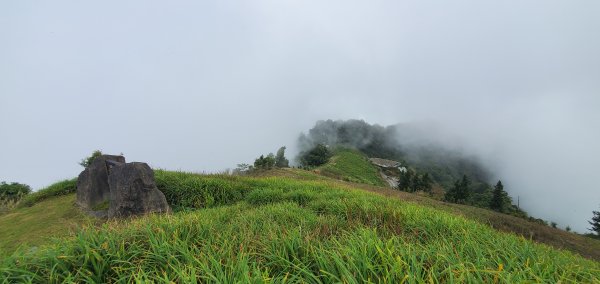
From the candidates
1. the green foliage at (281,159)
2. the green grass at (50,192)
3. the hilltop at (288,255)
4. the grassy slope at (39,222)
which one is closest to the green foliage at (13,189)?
the green grass at (50,192)

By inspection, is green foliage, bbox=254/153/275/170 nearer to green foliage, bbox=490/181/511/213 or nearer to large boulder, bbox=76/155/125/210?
large boulder, bbox=76/155/125/210

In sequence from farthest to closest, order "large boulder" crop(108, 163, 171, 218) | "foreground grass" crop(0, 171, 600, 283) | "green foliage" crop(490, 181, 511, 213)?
"green foliage" crop(490, 181, 511, 213) → "large boulder" crop(108, 163, 171, 218) → "foreground grass" crop(0, 171, 600, 283)

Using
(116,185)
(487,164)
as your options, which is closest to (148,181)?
(116,185)

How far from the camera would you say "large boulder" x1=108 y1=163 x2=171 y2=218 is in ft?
30.3

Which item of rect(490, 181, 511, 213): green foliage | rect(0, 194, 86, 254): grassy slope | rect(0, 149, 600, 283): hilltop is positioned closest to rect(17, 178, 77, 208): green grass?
rect(0, 194, 86, 254): grassy slope

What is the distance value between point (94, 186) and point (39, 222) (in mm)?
1854

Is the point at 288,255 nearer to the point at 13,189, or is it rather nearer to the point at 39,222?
the point at 39,222

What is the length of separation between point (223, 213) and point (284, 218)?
1.62 meters

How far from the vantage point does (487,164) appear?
118 metres

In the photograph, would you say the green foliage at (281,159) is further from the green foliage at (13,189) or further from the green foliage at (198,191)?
the green foliage at (198,191)

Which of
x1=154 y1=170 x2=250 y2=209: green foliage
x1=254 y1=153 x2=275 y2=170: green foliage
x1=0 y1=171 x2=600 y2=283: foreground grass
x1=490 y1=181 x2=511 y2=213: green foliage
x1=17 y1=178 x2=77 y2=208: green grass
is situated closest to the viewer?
x1=0 y1=171 x2=600 y2=283: foreground grass

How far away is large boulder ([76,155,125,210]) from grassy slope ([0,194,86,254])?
0.44 metres

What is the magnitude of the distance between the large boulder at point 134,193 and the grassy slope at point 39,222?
1.20 metres

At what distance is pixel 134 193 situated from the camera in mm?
9352
